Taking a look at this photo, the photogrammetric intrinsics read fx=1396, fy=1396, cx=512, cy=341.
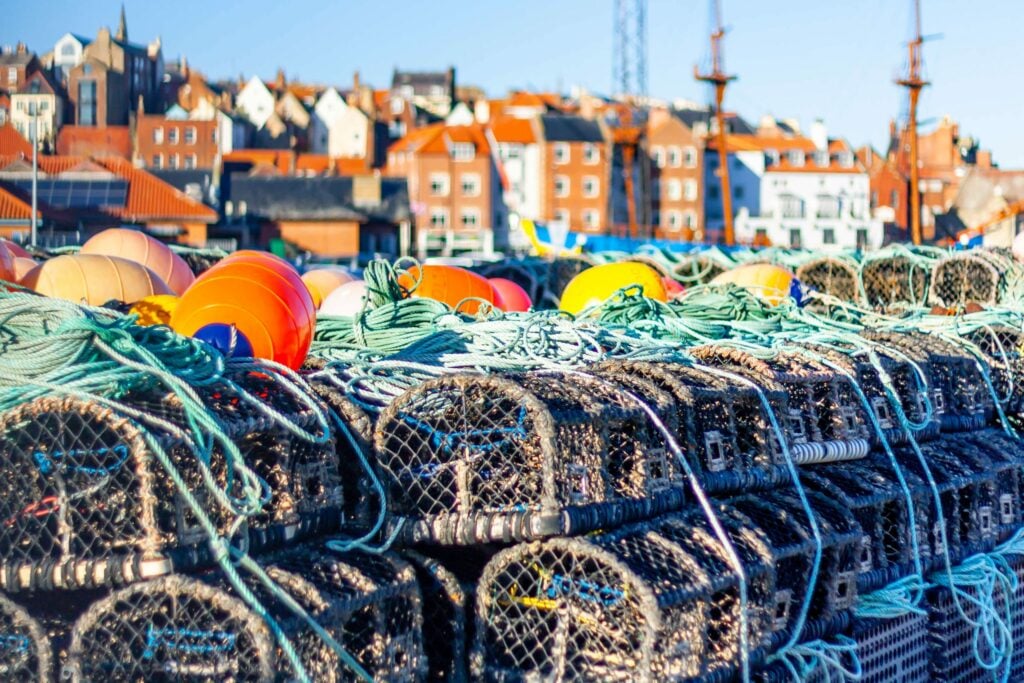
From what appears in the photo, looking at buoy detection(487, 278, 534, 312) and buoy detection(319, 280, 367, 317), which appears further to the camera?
buoy detection(487, 278, 534, 312)

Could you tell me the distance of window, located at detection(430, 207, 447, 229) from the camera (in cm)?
5481

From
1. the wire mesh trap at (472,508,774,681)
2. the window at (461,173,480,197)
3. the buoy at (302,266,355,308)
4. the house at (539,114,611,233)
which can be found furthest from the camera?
the house at (539,114,611,233)

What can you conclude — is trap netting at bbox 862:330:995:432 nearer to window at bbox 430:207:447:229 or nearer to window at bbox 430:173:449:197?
window at bbox 430:207:447:229

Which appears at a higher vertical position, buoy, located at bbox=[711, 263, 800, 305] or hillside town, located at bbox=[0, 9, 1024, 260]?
hillside town, located at bbox=[0, 9, 1024, 260]

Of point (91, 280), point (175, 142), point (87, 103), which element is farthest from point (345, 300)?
point (175, 142)

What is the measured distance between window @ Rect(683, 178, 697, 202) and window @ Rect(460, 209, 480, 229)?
961 cm

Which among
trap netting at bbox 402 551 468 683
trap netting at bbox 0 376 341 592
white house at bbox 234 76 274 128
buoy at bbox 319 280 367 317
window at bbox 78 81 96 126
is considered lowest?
trap netting at bbox 402 551 468 683

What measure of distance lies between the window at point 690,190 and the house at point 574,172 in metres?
4.02

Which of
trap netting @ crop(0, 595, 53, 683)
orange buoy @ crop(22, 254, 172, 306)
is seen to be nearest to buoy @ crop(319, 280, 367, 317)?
orange buoy @ crop(22, 254, 172, 306)

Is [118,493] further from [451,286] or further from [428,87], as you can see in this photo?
[428,87]

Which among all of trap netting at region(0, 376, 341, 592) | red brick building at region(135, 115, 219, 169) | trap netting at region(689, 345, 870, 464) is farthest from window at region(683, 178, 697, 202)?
trap netting at region(0, 376, 341, 592)

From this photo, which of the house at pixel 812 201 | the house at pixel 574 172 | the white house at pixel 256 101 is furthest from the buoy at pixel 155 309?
the white house at pixel 256 101

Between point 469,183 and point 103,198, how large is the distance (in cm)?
2008

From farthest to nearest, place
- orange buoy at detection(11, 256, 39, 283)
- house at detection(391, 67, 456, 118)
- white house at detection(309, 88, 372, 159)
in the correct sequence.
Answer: house at detection(391, 67, 456, 118)
white house at detection(309, 88, 372, 159)
orange buoy at detection(11, 256, 39, 283)
